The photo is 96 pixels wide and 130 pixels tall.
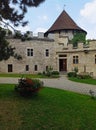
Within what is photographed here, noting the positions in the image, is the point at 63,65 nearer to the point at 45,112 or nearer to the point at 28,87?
the point at 28,87

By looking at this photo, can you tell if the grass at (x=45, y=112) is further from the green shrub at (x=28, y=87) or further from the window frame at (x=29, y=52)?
the window frame at (x=29, y=52)

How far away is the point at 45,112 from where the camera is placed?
530 inches

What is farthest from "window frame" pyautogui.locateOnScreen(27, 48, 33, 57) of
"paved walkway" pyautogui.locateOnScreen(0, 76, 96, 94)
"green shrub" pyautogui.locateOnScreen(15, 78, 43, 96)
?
"green shrub" pyautogui.locateOnScreen(15, 78, 43, 96)

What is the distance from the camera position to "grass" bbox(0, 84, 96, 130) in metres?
12.0

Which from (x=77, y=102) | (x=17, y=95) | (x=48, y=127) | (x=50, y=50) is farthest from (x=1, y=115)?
(x=50, y=50)

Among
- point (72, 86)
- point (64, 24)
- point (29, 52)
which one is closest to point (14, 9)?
point (72, 86)

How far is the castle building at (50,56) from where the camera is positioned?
→ 45312mm

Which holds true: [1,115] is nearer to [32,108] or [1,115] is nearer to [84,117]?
[32,108]

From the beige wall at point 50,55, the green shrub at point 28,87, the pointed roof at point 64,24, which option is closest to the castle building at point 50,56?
the beige wall at point 50,55

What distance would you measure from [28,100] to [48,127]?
3.33m

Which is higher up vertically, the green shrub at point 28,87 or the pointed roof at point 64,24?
the pointed roof at point 64,24

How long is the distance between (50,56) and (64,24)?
45.6 feet

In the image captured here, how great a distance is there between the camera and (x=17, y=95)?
1568cm

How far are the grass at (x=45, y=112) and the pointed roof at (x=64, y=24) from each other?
44.3 meters
